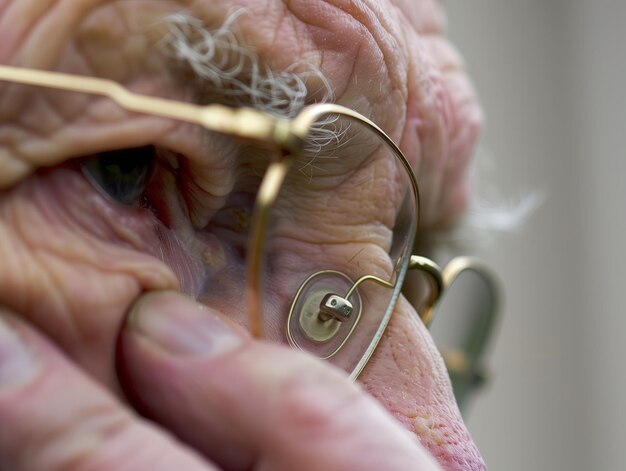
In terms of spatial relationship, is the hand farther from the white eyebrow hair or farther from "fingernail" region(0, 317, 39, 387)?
the white eyebrow hair

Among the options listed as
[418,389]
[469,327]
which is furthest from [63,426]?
[469,327]

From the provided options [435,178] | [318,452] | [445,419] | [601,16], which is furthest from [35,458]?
[601,16]

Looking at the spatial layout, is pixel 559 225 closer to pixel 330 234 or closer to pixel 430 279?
pixel 430 279

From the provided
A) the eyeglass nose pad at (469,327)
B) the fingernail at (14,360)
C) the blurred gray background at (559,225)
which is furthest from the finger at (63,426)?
the blurred gray background at (559,225)

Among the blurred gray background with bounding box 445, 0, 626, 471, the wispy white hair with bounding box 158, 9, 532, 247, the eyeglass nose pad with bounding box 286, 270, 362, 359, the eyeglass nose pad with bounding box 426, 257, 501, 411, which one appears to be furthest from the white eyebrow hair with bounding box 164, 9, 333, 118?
the blurred gray background with bounding box 445, 0, 626, 471

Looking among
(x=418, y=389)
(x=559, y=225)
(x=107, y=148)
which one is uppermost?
(x=107, y=148)

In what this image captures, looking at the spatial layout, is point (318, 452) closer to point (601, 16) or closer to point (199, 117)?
point (199, 117)

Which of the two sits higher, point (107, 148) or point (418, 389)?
point (107, 148)
